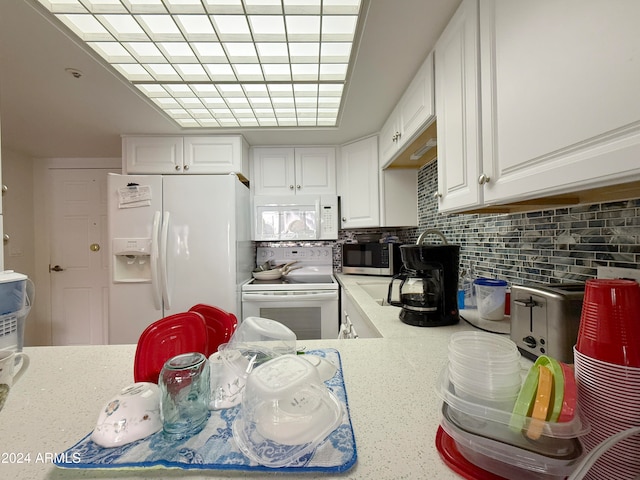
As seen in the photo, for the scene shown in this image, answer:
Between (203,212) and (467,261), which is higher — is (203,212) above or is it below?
above

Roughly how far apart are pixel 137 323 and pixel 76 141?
174cm

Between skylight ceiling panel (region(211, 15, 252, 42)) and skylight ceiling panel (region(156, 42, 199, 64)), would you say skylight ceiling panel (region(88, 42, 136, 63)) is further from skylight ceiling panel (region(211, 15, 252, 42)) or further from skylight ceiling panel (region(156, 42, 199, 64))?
skylight ceiling panel (region(211, 15, 252, 42))

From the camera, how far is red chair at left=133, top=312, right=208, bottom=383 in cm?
58

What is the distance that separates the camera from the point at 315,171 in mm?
2551

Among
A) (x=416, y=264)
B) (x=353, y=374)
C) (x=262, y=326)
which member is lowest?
(x=353, y=374)

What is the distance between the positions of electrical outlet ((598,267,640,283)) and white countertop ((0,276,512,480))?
49cm

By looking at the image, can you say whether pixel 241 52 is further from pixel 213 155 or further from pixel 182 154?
pixel 182 154

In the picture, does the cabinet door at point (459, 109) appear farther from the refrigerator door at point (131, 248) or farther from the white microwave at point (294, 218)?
the refrigerator door at point (131, 248)

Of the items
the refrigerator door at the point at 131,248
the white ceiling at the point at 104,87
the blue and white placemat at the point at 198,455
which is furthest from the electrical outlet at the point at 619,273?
the refrigerator door at the point at 131,248

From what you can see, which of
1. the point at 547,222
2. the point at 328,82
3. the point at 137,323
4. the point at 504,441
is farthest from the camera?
the point at 137,323

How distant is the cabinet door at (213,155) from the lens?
2.21 metres

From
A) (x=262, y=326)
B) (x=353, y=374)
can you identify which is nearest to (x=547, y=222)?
(x=353, y=374)

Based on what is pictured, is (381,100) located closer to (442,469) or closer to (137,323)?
(442,469)

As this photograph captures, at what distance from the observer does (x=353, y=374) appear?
707mm
